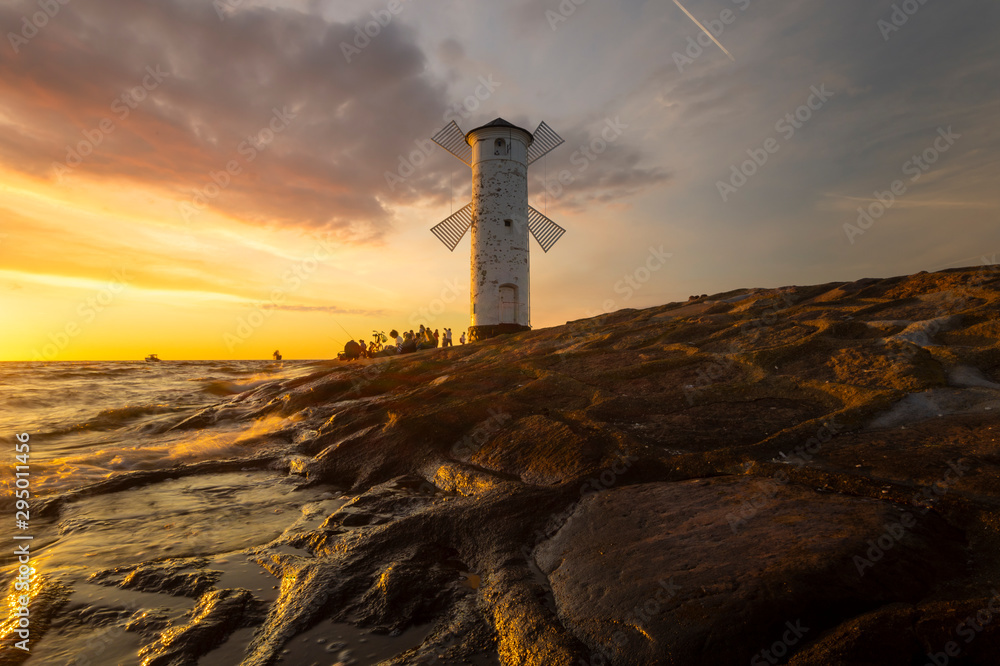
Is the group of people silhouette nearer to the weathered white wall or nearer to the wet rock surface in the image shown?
the weathered white wall

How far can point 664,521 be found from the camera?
3123mm

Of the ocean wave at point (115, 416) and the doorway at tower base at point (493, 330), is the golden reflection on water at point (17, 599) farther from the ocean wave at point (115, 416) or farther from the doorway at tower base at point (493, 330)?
the doorway at tower base at point (493, 330)

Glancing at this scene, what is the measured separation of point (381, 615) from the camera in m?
2.75

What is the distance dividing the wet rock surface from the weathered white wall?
1645cm

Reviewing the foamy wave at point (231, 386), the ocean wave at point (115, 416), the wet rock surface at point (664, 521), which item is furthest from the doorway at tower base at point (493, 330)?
the wet rock surface at point (664, 521)

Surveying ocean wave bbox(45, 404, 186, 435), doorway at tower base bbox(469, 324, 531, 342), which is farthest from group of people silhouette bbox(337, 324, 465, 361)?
ocean wave bbox(45, 404, 186, 435)

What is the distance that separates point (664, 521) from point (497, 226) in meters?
20.8

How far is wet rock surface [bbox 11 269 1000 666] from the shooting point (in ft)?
7.28

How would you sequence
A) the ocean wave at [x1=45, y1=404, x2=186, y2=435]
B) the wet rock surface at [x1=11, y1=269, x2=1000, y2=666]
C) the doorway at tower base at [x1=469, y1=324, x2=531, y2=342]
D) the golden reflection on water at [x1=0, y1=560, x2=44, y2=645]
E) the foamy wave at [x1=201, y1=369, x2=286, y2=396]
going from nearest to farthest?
the wet rock surface at [x1=11, y1=269, x2=1000, y2=666], the golden reflection on water at [x1=0, y1=560, x2=44, y2=645], the ocean wave at [x1=45, y1=404, x2=186, y2=435], the foamy wave at [x1=201, y1=369, x2=286, y2=396], the doorway at tower base at [x1=469, y1=324, x2=531, y2=342]

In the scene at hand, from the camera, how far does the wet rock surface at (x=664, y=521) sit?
87.4 inches

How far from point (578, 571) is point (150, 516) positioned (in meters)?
4.10

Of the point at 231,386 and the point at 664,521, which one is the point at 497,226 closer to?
the point at 231,386

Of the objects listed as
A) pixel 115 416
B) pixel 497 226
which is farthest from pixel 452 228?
pixel 115 416

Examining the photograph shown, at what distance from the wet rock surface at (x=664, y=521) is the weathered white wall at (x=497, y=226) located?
54.0ft
